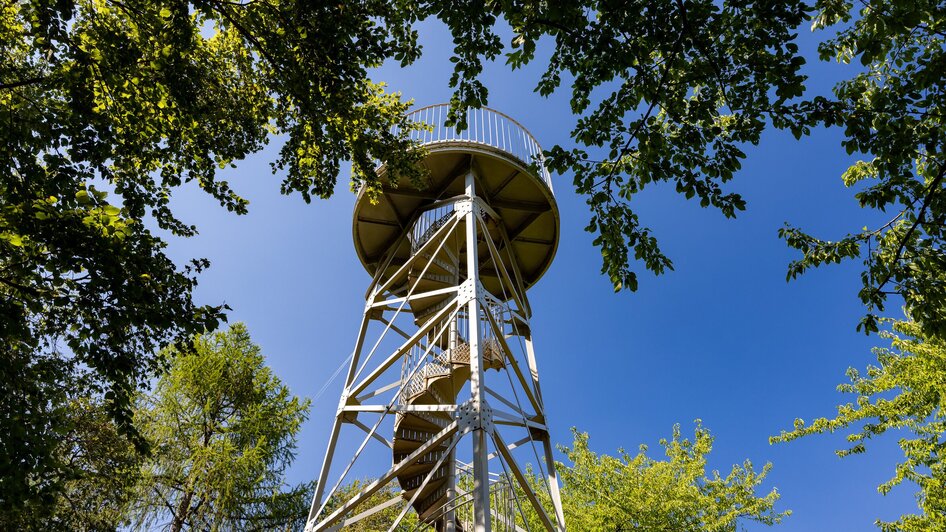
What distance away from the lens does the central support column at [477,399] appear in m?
7.43

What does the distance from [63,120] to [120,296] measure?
6.10 ft

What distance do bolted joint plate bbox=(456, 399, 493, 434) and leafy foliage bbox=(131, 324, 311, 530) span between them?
6.23 metres

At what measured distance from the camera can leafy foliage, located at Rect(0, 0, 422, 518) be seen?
4.51 meters

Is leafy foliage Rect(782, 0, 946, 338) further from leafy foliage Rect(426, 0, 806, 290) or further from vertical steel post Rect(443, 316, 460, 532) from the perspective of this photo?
vertical steel post Rect(443, 316, 460, 532)

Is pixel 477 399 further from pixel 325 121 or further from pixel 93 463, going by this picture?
pixel 93 463

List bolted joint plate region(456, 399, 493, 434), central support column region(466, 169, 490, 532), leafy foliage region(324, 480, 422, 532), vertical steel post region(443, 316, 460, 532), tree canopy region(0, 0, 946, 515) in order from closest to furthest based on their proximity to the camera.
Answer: tree canopy region(0, 0, 946, 515)
central support column region(466, 169, 490, 532)
bolted joint plate region(456, 399, 493, 434)
vertical steel post region(443, 316, 460, 532)
leafy foliage region(324, 480, 422, 532)

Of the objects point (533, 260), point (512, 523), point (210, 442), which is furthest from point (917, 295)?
point (210, 442)

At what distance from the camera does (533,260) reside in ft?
47.8

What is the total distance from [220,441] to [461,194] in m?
7.93

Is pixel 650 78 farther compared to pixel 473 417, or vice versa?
pixel 473 417

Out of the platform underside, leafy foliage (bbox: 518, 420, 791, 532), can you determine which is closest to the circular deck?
the platform underside

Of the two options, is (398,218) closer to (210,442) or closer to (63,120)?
(210,442)

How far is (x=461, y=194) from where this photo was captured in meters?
12.8

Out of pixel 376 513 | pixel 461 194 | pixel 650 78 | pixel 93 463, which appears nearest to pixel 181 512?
pixel 93 463
